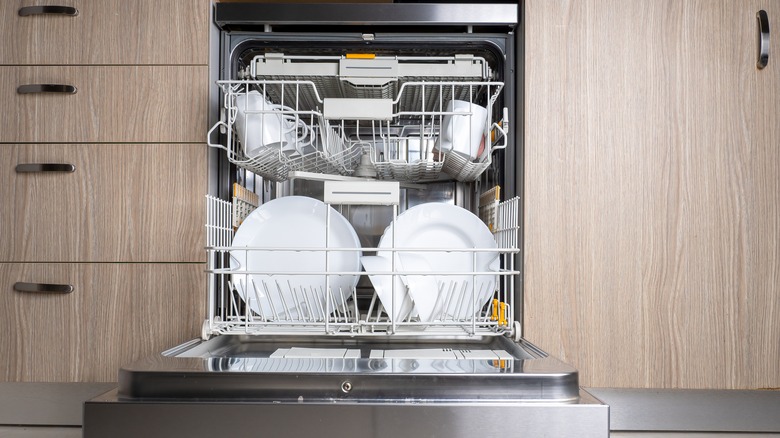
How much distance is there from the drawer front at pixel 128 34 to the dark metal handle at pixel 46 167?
199 millimetres

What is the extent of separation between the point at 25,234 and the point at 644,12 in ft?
4.10

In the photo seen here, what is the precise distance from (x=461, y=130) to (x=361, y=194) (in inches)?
8.7

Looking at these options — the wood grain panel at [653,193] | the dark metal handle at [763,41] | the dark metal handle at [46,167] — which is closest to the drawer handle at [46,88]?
the dark metal handle at [46,167]

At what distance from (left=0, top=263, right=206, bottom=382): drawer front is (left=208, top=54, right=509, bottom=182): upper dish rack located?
28cm

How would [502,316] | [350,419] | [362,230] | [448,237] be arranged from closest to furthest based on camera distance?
[350,419] → [502,316] → [448,237] → [362,230]

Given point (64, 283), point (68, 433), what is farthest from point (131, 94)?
point (68, 433)

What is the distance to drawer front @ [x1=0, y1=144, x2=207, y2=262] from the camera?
1.11m

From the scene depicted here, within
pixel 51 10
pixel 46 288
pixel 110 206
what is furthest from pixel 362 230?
pixel 51 10

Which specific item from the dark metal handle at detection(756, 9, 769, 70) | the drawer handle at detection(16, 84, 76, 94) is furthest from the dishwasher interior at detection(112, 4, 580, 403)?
the dark metal handle at detection(756, 9, 769, 70)

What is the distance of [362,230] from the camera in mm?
1382

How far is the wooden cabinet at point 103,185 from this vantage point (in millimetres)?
1108

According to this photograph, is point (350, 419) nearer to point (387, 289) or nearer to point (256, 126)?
point (387, 289)

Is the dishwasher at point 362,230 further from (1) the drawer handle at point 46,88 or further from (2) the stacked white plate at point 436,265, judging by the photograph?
(1) the drawer handle at point 46,88

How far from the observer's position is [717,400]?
3.61 ft
